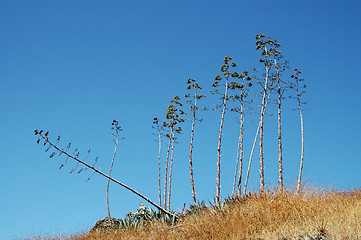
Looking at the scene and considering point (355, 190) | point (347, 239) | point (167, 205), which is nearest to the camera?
point (347, 239)

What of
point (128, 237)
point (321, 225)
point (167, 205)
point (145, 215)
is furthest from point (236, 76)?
point (321, 225)

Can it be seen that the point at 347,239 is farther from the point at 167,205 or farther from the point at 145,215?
the point at 167,205

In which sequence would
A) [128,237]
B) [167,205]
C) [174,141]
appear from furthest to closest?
[174,141]
[167,205]
[128,237]

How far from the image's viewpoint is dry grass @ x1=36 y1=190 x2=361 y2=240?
905 centimetres

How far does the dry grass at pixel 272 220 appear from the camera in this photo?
29.7ft

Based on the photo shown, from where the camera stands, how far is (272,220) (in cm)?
1043

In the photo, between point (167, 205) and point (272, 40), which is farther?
point (167, 205)

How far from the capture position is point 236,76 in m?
22.9

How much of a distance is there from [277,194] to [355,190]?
6937mm

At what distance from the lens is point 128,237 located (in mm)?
13031

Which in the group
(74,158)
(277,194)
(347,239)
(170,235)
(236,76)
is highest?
(236,76)

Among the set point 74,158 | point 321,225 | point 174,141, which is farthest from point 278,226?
point 174,141

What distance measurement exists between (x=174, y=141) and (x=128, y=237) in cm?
1331

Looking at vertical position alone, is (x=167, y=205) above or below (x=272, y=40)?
below
